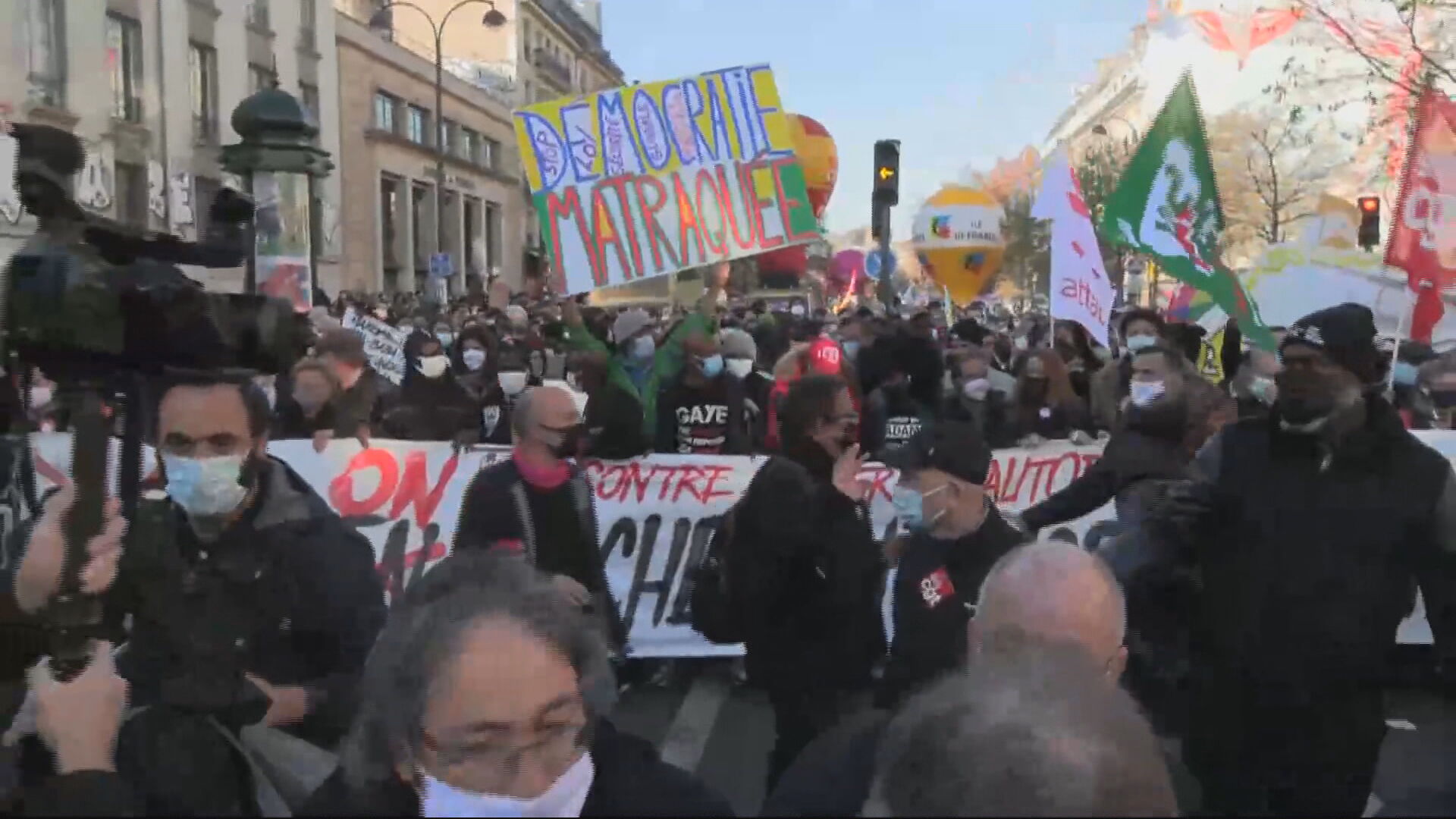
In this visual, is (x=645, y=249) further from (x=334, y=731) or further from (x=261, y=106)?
(x=334, y=731)

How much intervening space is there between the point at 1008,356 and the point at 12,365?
1066cm

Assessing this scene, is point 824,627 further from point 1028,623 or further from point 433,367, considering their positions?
point 433,367

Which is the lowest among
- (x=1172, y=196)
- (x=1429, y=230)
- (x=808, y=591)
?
(x=808, y=591)

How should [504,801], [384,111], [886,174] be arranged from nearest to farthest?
[504,801] → [886,174] → [384,111]

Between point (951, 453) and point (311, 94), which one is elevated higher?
point (311, 94)

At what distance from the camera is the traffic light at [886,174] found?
14.6m

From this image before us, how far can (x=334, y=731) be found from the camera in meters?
2.47

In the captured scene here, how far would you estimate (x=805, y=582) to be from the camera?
3787 millimetres

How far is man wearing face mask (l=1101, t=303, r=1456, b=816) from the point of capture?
3201 millimetres

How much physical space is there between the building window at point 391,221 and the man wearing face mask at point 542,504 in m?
42.2

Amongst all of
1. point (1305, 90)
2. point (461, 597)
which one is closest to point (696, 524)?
point (461, 597)

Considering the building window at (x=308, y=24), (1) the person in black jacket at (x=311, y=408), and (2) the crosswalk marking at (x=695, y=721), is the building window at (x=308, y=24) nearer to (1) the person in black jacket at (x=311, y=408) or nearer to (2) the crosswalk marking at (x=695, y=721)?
(1) the person in black jacket at (x=311, y=408)

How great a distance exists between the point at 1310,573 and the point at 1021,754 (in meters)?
2.17

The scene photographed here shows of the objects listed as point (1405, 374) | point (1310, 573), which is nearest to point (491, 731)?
point (1310, 573)
